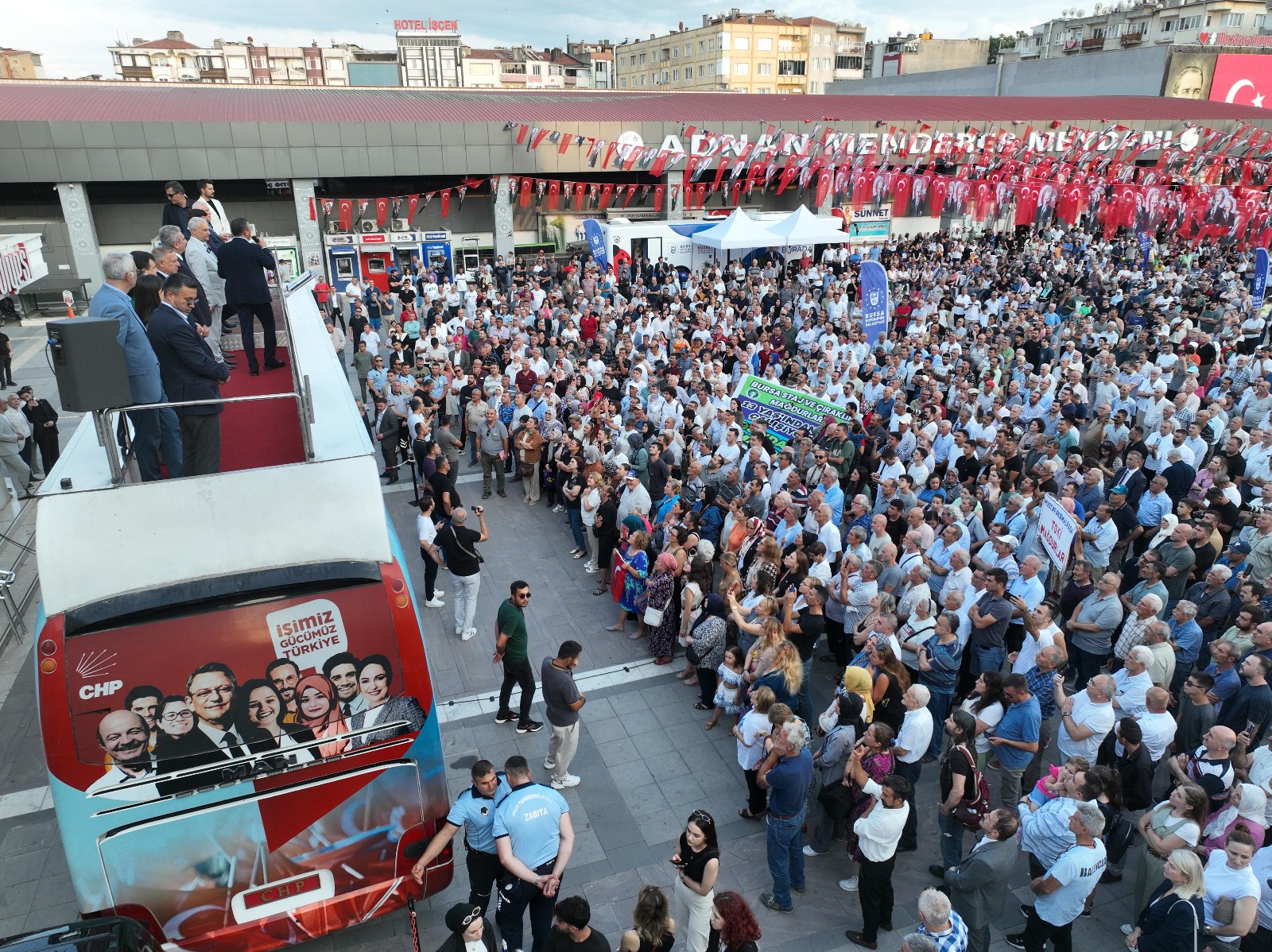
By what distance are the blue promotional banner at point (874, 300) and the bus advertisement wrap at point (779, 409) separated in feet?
21.1

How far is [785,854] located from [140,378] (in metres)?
5.55

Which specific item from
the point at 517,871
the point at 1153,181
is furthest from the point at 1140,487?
the point at 1153,181

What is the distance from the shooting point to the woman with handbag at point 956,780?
534cm

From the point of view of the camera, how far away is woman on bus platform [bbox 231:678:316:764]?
443cm

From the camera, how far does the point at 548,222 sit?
115ft

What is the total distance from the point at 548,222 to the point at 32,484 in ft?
83.2

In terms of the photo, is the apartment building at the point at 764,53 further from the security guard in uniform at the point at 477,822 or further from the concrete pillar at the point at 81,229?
the security guard in uniform at the point at 477,822

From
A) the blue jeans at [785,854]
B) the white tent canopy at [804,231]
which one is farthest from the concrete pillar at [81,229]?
Answer: the blue jeans at [785,854]

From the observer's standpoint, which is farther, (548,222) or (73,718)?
(548,222)

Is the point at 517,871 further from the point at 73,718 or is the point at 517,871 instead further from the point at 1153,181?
the point at 1153,181

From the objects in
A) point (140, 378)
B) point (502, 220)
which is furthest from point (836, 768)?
point (502, 220)

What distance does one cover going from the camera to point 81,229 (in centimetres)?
2877

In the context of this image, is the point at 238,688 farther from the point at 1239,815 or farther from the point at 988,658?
the point at 1239,815

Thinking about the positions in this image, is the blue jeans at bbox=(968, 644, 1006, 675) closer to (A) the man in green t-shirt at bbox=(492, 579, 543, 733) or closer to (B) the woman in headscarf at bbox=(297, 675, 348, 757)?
(A) the man in green t-shirt at bbox=(492, 579, 543, 733)
